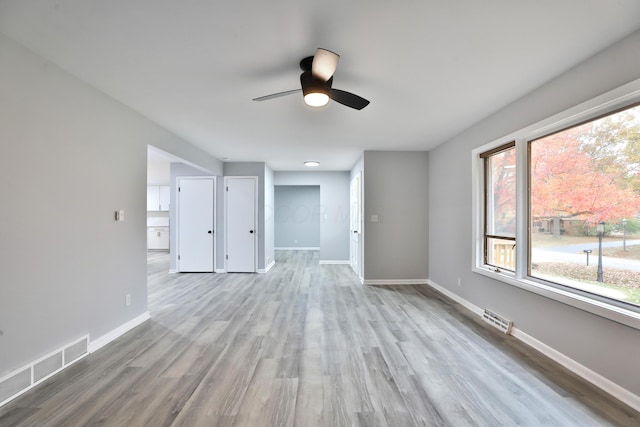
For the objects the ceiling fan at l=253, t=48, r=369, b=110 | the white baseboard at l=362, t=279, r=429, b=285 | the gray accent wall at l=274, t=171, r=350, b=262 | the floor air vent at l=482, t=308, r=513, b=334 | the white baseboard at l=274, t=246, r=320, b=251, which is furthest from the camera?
the white baseboard at l=274, t=246, r=320, b=251

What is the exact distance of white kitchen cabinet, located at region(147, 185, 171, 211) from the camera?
9492 mm

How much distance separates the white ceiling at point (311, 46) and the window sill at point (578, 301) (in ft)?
6.07

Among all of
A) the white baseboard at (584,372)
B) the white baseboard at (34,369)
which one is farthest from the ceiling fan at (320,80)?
the white baseboard at (34,369)

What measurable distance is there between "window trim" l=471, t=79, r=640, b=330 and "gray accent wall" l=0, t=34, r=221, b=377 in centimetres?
413

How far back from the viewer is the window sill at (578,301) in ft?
5.87

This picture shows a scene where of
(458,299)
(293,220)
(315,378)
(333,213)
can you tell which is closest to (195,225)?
(333,213)

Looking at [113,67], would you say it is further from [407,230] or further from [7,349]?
[407,230]

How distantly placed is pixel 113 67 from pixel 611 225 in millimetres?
4082

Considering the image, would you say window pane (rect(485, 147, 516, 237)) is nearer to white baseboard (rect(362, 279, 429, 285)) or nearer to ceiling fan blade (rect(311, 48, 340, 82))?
white baseboard (rect(362, 279, 429, 285))

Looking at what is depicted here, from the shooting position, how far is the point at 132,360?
238cm

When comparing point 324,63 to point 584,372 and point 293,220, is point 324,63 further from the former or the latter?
point 293,220

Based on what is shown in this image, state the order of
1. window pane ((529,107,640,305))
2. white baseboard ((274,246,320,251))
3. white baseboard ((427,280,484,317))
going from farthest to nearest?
white baseboard ((274,246,320,251)), white baseboard ((427,280,484,317)), window pane ((529,107,640,305))

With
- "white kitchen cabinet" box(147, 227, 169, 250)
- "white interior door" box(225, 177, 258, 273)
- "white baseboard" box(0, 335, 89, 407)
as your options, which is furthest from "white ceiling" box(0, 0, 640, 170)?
"white kitchen cabinet" box(147, 227, 169, 250)

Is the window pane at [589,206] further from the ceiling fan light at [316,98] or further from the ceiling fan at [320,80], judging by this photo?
the ceiling fan light at [316,98]
